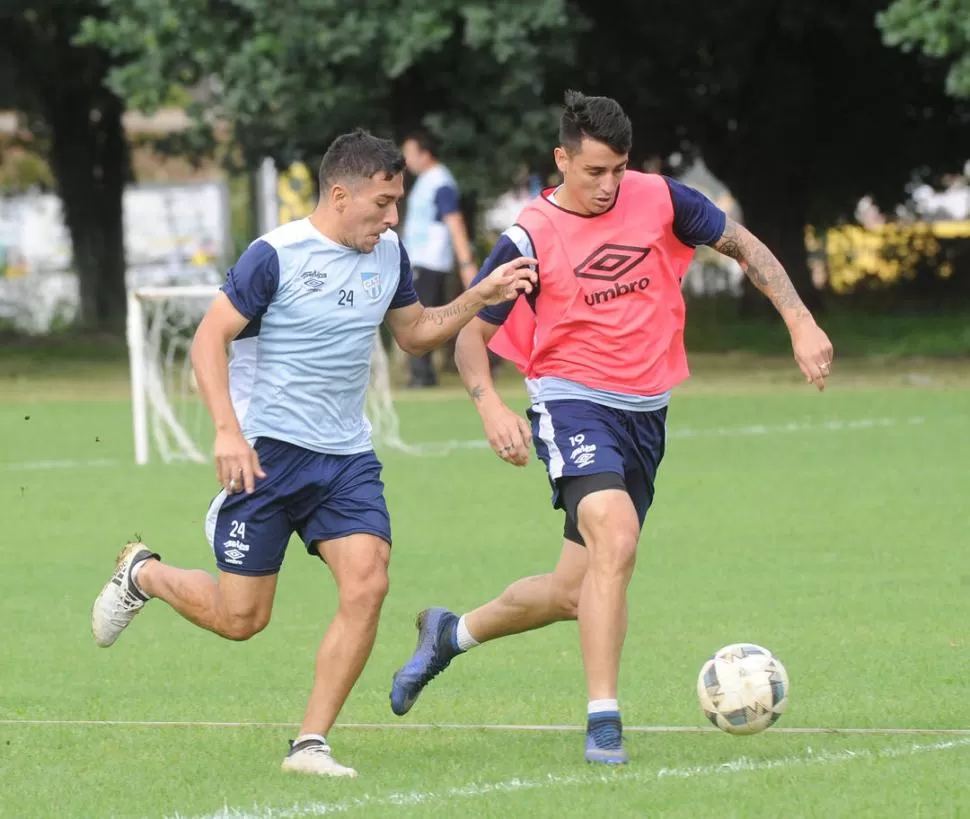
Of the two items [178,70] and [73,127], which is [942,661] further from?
[73,127]

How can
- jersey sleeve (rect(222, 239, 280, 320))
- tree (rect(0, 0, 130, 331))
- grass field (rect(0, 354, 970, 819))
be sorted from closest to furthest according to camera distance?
grass field (rect(0, 354, 970, 819))
jersey sleeve (rect(222, 239, 280, 320))
tree (rect(0, 0, 130, 331))

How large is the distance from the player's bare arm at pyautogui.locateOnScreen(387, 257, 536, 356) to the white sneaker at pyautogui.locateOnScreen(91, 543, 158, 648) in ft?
4.14

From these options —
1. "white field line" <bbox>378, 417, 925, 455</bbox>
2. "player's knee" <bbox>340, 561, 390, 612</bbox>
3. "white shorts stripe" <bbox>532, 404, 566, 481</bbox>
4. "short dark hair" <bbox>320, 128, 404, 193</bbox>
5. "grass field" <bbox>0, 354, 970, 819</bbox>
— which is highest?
"short dark hair" <bbox>320, 128, 404, 193</bbox>

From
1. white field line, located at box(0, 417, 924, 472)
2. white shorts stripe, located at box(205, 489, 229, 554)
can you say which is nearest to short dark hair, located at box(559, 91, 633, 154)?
white shorts stripe, located at box(205, 489, 229, 554)

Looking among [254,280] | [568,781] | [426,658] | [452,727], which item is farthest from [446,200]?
[568,781]

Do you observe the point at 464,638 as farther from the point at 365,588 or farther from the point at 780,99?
the point at 780,99

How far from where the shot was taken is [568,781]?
19.7 ft

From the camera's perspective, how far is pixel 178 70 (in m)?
23.4

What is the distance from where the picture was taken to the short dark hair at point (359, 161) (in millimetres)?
6473

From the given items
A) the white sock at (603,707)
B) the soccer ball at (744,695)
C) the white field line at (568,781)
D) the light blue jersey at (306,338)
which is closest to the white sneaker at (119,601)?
the light blue jersey at (306,338)

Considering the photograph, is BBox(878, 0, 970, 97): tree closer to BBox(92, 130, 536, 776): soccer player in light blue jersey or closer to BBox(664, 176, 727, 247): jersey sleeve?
BBox(664, 176, 727, 247): jersey sleeve

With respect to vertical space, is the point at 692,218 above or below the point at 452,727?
above

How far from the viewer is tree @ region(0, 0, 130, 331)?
1133 inches

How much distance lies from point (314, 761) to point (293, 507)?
0.86 meters
